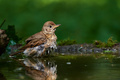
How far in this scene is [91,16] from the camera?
1412cm

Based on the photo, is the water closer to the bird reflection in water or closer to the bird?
the bird reflection in water

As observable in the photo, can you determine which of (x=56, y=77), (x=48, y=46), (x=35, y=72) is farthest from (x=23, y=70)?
(x=48, y=46)

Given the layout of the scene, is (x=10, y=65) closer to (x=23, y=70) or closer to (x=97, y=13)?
(x=23, y=70)

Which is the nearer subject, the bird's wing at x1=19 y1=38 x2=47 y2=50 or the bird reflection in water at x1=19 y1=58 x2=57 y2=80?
the bird reflection in water at x1=19 y1=58 x2=57 y2=80

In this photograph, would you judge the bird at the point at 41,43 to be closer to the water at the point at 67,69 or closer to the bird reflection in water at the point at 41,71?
the water at the point at 67,69

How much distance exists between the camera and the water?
6158mm

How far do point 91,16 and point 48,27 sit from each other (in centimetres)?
464

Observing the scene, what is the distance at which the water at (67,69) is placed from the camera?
6158 mm

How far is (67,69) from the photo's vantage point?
23.2 feet

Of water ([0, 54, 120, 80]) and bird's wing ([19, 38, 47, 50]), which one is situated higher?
bird's wing ([19, 38, 47, 50])

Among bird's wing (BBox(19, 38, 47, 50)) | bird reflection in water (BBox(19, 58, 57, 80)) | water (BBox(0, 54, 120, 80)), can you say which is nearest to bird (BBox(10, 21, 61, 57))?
bird's wing (BBox(19, 38, 47, 50))

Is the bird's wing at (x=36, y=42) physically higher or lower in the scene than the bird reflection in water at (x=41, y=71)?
higher

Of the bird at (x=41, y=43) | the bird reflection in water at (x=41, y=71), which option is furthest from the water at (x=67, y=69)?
the bird at (x=41, y=43)

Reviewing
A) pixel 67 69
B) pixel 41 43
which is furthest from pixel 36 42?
pixel 67 69
